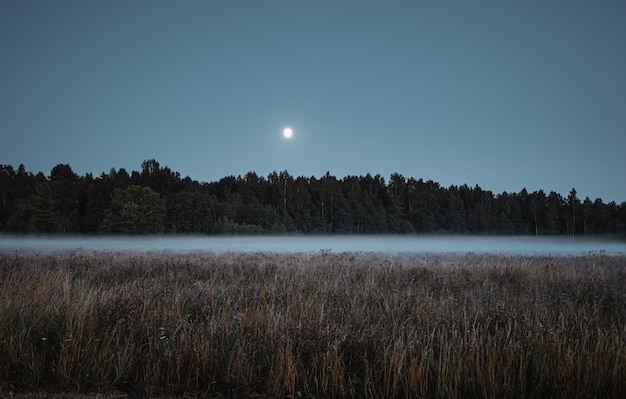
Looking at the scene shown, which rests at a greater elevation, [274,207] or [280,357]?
[274,207]

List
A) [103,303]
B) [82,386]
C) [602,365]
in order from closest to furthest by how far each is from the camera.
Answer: [82,386] < [602,365] < [103,303]

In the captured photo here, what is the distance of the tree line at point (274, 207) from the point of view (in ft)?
223

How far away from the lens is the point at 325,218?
88562 millimetres

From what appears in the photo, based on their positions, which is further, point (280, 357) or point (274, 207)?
point (274, 207)

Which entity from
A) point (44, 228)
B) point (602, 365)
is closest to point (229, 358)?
point (602, 365)

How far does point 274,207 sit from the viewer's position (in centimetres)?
8931

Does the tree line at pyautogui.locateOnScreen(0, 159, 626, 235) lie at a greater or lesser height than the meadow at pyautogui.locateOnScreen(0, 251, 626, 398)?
greater

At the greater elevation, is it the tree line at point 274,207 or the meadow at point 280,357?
the tree line at point 274,207

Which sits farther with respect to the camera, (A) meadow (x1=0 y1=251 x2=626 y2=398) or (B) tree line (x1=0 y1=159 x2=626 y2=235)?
(B) tree line (x1=0 y1=159 x2=626 y2=235)

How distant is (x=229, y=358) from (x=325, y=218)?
8436 centimetres

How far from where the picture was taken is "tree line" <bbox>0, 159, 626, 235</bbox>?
6794 cm

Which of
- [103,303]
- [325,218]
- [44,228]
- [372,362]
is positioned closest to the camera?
[372,362]

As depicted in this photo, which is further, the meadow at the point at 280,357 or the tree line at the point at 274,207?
the tree line at the point at 274,207

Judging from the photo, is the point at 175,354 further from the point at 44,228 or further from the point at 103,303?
the point at 44,228
